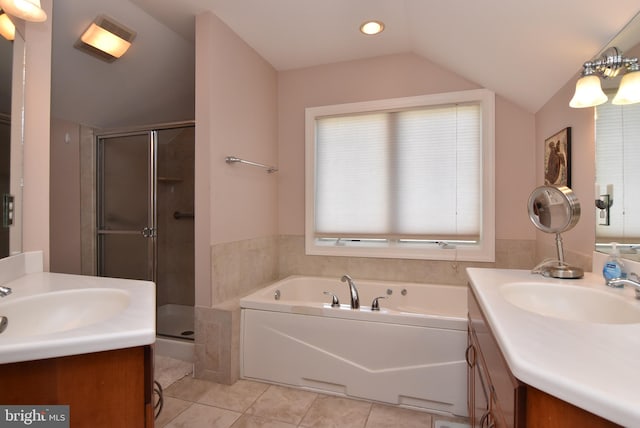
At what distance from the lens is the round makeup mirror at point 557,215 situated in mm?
1409

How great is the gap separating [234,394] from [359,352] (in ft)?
2.65

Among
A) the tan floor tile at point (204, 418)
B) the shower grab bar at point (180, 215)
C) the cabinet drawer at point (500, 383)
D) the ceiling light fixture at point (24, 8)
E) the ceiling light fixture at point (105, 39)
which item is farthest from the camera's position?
the shower grab bar at point (180, 215)

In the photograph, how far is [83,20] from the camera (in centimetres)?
201

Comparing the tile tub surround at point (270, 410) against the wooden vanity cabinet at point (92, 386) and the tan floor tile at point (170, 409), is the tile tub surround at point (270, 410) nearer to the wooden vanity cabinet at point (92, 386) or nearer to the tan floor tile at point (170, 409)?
the tan floor tile at point (170, 409)

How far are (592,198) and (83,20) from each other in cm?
307

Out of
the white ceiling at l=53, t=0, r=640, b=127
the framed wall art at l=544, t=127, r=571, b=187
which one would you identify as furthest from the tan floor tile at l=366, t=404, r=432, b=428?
the white ceiling at l=53, t=0, r=640, b=127

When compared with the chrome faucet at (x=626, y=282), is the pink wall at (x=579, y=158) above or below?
above

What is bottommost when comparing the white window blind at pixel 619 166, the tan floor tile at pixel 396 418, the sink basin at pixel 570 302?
the tan floor tile at pixel 396 418

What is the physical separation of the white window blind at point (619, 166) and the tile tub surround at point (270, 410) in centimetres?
122

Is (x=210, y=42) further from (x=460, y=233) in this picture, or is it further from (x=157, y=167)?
(x=460, y=233)

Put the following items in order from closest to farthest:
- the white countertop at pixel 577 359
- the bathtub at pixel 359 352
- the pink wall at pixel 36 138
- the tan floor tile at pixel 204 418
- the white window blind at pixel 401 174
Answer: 1. the white countertop at pixel 577 359
2. the pink wall at pixel 36 138
3. the tan floor tile at pixel 204 418
4. the bathtub at pixel 359 352
5. the white window blind at pixel 401 174

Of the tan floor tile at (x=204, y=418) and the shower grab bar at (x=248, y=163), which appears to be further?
the shower grab bar at (x=248, y=163)

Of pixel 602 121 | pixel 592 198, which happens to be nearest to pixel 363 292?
pixel 592 198

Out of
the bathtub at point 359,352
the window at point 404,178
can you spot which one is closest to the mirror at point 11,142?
the bathtub at point 359,352
